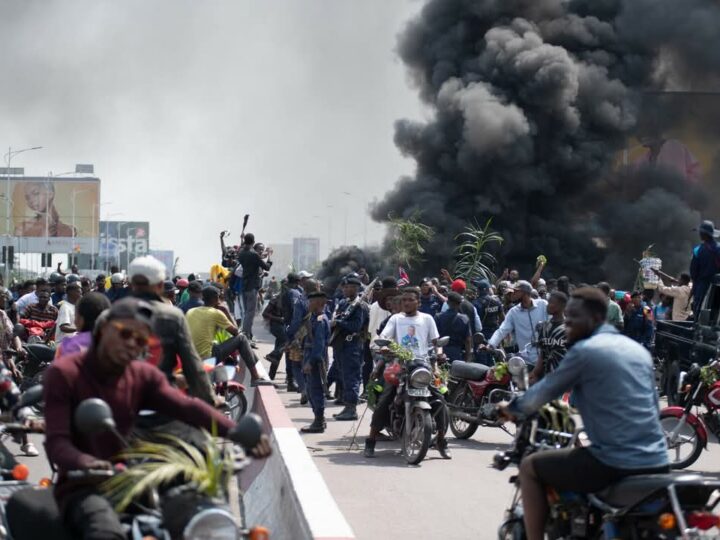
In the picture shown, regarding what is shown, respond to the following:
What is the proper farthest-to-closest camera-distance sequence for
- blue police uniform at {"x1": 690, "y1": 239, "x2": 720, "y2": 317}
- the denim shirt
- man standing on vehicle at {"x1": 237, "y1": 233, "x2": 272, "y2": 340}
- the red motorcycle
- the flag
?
man standing on vehicle at {"x1": 237, "y1": 233, "x2": 272, "y2": 340}
the flag
blue police uniform at {"x1": 690, "y1": 239, "x2": 720, "y2": 317}
the red motorcycle
the denim shirt

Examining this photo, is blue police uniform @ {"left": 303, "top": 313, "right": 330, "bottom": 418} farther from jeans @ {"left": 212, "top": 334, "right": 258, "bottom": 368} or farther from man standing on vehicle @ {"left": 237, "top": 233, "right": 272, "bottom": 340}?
man standing on vehicle @ {"left": 237, "top": 233, "right": 272, "bottom": 340}

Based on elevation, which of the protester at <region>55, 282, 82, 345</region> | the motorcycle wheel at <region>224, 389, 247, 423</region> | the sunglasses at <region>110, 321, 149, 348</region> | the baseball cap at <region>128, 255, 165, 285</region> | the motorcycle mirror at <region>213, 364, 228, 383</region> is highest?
the baseball cap at <region>128, 255, 165, 285</region>

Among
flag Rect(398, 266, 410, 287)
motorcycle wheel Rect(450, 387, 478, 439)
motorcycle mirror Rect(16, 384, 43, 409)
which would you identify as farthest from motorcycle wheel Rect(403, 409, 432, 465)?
flag Rect(398, 266, 410, 287)

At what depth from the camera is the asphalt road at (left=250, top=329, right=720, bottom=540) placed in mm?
8250

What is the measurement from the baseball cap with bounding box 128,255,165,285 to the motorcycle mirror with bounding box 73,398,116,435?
8.75ft

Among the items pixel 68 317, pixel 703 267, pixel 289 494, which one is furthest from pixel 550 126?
pixel 289 494

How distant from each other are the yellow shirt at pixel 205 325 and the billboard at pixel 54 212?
93755 millimetres

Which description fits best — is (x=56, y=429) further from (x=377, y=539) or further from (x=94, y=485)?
(x=377, y=539)

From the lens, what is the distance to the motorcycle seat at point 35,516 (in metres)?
4.54

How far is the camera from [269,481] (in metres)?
8.83

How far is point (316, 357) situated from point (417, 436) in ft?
8.46

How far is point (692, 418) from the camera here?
1083 cm

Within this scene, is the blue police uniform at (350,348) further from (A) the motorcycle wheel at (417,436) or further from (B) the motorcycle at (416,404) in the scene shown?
(A) the motorcycle wheel at (417,436)

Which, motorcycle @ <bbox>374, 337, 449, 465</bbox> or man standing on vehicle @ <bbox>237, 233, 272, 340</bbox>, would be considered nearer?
motorcycle @ <bbox>374, 337, 449, 465</bbox>
